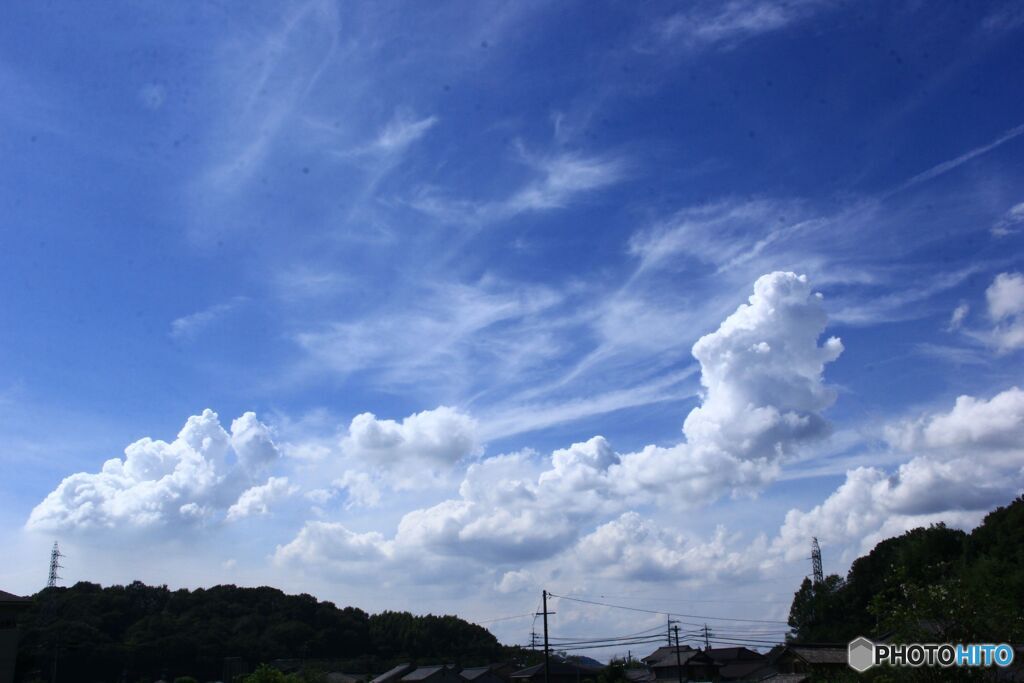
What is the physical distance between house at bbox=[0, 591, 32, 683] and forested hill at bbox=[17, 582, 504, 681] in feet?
127

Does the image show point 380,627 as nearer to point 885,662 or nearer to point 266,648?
point 266,648

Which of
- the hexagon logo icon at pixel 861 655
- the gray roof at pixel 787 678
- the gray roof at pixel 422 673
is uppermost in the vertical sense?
the hexagon logo icon at pixel 861 655

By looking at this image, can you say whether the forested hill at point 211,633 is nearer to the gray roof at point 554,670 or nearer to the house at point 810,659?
the gray roof at point 554,670

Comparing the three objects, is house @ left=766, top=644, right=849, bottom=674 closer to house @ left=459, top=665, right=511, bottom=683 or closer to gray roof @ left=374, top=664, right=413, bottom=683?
house @ left=459, top=665, right=511, bottom=683

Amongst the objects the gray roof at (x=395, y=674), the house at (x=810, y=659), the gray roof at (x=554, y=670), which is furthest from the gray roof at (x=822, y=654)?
the gray roof at (x=395, y=674)

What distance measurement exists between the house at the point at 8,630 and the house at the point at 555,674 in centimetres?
6380

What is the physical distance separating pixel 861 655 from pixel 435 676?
263 ft

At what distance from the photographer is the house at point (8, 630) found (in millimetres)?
53562

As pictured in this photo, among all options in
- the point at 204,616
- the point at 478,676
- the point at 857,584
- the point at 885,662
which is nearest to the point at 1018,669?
the point at 885,662

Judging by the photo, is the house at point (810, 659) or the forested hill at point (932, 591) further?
the house at point (810, 659)

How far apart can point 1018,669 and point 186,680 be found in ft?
255

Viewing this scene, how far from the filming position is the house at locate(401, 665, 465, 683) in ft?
336

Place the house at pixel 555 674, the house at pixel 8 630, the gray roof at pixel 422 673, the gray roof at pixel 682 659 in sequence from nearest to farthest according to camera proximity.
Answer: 1. the house at pixel 8 630
2. the gray roof at pixel 682 659
3. the gray roof at pixel 422 673
4. the house at pixel 555 674

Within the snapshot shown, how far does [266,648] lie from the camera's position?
123 m
